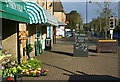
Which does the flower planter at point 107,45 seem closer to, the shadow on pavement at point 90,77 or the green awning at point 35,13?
the green awning at point 35,13

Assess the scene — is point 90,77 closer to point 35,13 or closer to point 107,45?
point 35,13

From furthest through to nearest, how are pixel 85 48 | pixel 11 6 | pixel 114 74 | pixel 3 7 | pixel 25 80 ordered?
pixel 85 48 < pixel 114 74 < pixel 25 80 < pixel 11 6 < pixel 3 7

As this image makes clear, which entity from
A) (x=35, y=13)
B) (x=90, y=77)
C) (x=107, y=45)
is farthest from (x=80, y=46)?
(x=90, y=77)

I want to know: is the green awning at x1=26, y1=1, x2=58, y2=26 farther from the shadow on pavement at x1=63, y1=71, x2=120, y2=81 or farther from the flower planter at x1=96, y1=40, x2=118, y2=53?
the flower planter at x1=96, y1=40, x2=118, y2=53

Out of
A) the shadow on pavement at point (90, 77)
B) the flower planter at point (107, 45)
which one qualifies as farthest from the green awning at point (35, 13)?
the flower planter at point (107, 45)

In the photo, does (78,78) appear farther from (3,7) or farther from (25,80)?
(3,7)


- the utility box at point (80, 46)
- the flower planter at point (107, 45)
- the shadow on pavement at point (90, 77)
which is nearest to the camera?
the shadow on pavement at point (90, 77)

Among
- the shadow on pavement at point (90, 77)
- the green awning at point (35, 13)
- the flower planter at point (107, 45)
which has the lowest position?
the shadow on pavement at point (90, 77)

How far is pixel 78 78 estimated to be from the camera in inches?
313

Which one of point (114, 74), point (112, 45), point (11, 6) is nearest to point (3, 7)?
point (11, 6)

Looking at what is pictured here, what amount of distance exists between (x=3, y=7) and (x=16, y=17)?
1454 mm

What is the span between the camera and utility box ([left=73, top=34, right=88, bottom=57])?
1419 cm

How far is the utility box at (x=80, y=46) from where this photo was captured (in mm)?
14188

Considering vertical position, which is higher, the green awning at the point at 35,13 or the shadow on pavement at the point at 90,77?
the green awning at the point at 35,13
